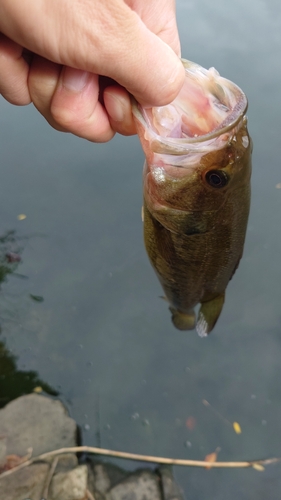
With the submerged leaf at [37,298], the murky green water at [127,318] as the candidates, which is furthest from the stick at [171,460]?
the submerged leaf at [37,298]

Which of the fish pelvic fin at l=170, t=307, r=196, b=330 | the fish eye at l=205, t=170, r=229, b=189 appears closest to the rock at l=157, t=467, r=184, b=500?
the fish pelvic fin at l=170, t=307, r=196, b=330

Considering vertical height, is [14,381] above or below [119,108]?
below

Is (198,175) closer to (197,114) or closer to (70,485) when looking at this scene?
(197,114)

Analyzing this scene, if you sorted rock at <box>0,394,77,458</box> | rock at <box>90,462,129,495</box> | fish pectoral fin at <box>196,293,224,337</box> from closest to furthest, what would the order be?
1. fish pectoral fin at <box>196,293,224,337</box>
2. rock at <box>90,462,129,495</box>
3. rock at <box>0,394,77,458</box>

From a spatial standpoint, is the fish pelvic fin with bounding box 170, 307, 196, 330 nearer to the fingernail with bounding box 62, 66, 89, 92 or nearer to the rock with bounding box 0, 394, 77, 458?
the rock with bounding box 0, 394, 77, 458

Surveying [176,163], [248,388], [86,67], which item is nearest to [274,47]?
[248,388]

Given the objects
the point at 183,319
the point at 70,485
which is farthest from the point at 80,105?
the point at 70,485
